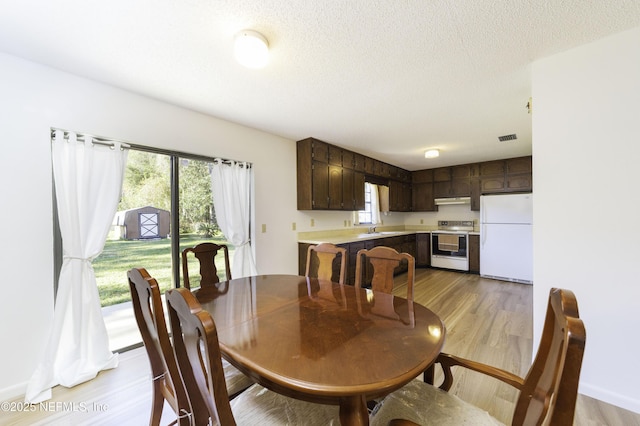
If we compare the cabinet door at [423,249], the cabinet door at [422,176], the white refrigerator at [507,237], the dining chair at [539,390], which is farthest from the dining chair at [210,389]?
the cabinet door at [422,176]

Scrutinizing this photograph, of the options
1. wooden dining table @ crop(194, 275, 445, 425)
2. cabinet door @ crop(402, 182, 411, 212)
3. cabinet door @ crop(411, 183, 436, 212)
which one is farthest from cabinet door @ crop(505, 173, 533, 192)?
wooden dining table @ crop(194, 275, 445, 425)

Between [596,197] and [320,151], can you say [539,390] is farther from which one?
[320,151]

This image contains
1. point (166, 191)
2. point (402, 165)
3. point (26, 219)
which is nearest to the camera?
point (26, 219)

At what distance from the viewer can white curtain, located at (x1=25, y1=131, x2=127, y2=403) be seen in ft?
5.93

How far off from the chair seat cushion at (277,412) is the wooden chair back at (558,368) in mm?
663

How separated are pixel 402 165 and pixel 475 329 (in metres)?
3.67

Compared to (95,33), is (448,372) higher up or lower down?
lower down

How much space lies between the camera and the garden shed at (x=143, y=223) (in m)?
2.30

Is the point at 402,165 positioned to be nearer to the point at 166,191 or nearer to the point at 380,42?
the point at 380,42

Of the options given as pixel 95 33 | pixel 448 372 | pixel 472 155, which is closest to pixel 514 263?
pixel 472 155

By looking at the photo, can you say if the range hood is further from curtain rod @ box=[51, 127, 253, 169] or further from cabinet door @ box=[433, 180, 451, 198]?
curtain rod @ box=[51, 127, 253, 169]

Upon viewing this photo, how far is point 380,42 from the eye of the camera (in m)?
1.59

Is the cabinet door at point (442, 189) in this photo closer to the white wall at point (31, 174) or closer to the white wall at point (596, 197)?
the white wall at point (596, 197)

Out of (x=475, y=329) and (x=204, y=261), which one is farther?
(x=475, y=329)
